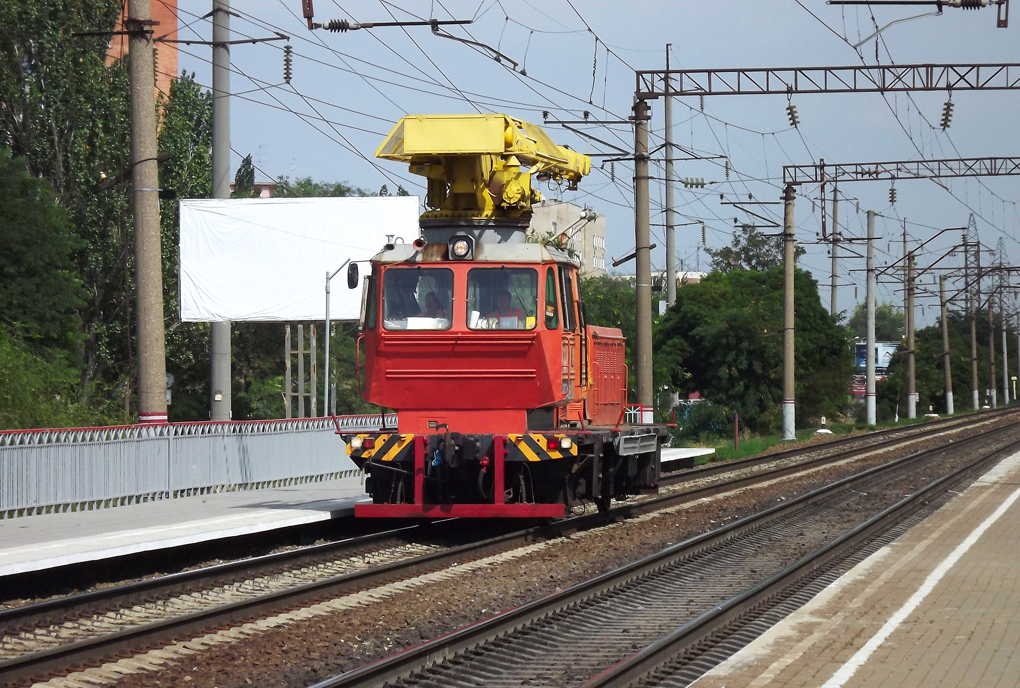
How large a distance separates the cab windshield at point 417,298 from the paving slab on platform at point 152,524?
274 centimetres

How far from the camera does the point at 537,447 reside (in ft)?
47.5

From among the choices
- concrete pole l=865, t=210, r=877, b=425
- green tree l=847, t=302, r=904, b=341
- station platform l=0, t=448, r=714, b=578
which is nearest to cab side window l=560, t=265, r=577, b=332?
station platform l=0, t=448, r=714, b=578

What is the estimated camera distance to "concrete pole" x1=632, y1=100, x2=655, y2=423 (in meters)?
27.4

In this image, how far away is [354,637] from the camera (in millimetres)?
9125

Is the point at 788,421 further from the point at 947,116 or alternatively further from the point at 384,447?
the point at 384,447

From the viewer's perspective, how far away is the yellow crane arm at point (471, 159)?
15.1 m

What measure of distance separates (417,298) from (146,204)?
13.8 feet

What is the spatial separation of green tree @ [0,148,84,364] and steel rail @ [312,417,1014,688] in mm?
20454

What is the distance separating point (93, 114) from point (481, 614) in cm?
3244

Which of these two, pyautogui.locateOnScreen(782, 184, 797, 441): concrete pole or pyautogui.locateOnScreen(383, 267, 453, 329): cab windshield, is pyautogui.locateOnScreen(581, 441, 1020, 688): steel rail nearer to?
pyautogui.locateOnScreen(383, 267, 453, 329): cab windshield

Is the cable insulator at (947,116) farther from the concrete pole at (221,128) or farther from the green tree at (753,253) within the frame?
the green tree at (753,253)

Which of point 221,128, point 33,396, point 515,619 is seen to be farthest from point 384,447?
point 221,128

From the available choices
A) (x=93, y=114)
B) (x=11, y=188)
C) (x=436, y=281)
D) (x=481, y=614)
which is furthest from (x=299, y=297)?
(x=481, y=614)

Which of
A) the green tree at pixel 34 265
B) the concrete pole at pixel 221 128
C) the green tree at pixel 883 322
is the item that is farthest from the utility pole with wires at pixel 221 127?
the green tree at pixel 883 322
